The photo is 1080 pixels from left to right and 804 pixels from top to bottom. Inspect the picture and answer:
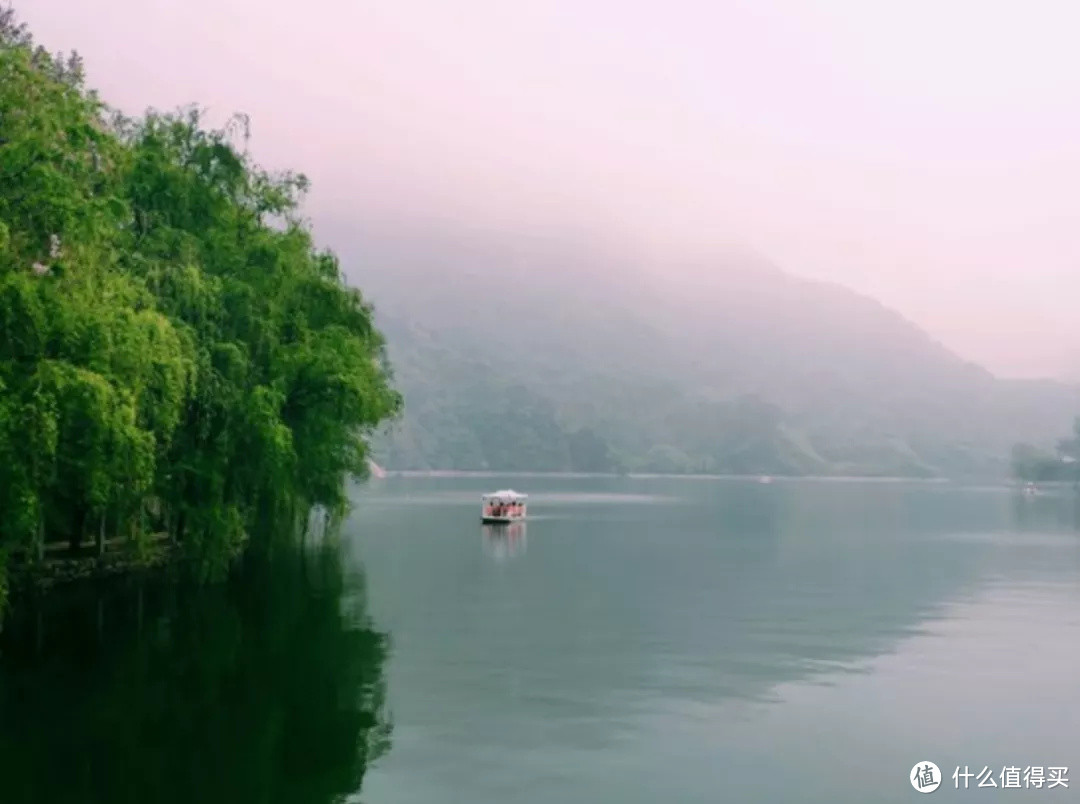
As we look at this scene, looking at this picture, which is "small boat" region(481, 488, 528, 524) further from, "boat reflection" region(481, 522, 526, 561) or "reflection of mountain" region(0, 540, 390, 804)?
"reflection of mountain" region(0, 540, 390, 804)

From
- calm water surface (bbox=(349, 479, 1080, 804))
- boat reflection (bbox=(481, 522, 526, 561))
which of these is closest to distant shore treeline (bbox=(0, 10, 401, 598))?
calm water surface (bbox=(349, 479, 1080, 804))

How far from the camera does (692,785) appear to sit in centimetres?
1788

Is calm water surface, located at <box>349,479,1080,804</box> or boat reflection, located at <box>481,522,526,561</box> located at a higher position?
calm water surface, located at <box>349,479,1080,804</box>

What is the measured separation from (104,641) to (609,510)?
93.0 meters

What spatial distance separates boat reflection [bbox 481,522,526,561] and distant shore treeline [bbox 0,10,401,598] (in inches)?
520

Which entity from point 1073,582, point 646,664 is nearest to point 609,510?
point 1073,582

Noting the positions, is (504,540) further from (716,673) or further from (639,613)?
(716,673)

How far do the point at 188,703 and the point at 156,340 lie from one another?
32.5 feet

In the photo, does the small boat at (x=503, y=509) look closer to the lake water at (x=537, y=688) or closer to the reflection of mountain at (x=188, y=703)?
the lake water at (x=537, y=688)

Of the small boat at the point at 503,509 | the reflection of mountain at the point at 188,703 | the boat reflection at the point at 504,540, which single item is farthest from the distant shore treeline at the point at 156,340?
the small boat at the point at 503,509

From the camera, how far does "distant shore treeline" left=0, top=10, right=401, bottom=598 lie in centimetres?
2320

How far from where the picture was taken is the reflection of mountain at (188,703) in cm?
1689

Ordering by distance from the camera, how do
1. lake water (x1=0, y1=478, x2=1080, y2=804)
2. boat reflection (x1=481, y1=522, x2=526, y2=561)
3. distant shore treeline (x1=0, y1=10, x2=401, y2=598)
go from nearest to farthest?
lake water (x1=0, y1=478, x2=1080, y2=804) < distant shore treeline (x1=0, y1=10, x2=401, y2=598) < boat reflection (x1=481, y1=522, x2=526, y2=561)

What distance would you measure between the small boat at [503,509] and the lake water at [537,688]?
1349 inches
